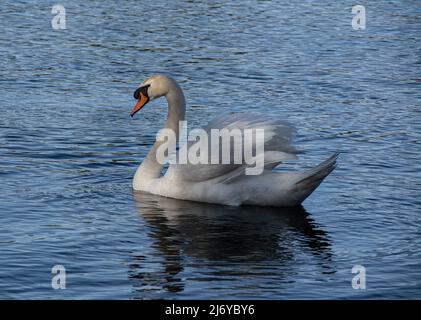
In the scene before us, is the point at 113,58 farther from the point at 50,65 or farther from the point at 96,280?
the point at 96,280

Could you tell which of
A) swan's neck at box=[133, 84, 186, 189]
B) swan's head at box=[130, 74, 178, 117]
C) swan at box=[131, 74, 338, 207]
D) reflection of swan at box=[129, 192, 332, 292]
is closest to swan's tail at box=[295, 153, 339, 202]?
swan at box=[131, 74, 338, 207]

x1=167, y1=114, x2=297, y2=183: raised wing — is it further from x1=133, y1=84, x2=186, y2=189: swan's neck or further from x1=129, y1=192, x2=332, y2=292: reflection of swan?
x1=133, y1=84, x2=186, y2=189: swan's neck

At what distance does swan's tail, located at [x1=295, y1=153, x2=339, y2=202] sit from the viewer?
41.5 ft

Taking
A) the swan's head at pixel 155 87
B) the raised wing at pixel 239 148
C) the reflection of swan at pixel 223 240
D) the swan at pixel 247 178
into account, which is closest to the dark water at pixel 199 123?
the reflection of swan at pixel 223 240

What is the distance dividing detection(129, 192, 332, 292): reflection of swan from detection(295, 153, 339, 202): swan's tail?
29 cm

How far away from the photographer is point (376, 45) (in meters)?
23.2

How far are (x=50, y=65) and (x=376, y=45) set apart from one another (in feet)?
22.6

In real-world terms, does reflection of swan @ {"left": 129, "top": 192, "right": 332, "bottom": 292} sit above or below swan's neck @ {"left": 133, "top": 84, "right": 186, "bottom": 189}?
below

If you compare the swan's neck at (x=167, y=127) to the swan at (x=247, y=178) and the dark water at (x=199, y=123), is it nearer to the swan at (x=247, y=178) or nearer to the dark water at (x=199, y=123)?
the swan at (x=247, y=178)

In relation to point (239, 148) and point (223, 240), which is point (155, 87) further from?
point (223, 240)

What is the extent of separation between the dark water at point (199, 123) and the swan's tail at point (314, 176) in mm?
298

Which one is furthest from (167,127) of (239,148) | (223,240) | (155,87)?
(223,240)

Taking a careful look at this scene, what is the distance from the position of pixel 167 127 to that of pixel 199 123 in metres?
2.53
